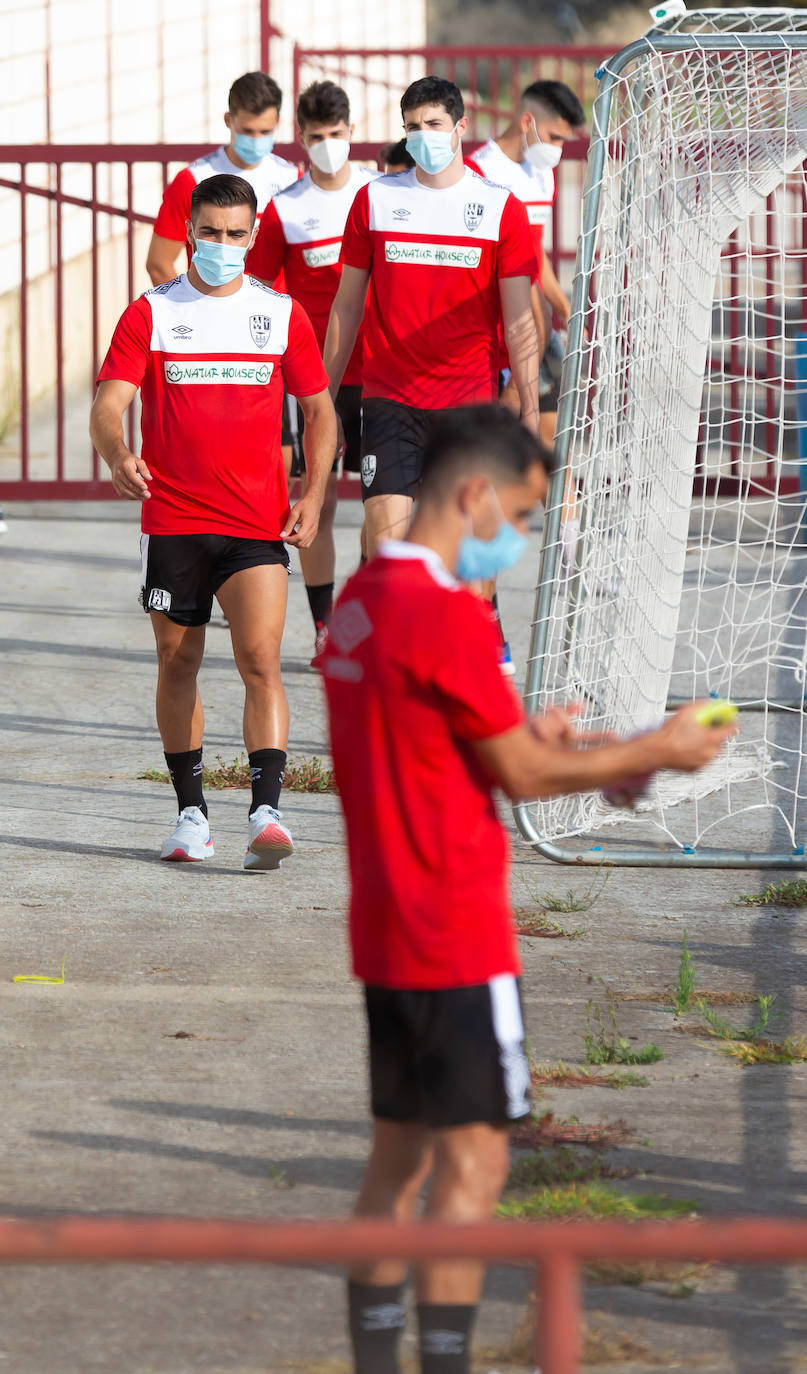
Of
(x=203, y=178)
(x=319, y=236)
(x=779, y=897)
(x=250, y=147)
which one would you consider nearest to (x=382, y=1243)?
(x=779, y=897)

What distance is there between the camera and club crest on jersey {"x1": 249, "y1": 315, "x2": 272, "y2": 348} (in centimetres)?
591

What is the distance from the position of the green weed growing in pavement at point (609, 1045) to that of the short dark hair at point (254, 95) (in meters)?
5.34

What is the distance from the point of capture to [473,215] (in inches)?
273

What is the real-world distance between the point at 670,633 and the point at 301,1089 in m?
3.34

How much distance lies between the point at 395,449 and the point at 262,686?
1.41 m

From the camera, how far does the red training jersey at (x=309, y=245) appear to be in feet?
27.3

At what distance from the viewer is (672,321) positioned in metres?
7.22

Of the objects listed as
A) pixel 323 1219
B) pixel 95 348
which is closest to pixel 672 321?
pixel 323 1219

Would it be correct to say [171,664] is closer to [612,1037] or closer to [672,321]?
[612,1037]

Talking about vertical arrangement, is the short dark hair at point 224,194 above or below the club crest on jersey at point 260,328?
above

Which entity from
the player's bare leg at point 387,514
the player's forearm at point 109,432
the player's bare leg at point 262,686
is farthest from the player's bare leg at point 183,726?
the player's bare leg at point 387,514

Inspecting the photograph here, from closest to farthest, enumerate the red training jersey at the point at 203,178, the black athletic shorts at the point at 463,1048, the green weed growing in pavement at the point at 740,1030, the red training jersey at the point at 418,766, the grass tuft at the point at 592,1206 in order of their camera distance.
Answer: the red training jersey at the point at 418,766
the black athletic shorts at the point at 463,1048
the grass tuft at the point at 592,1206
the green weed growing in pavement at the point at 740,1030
the red training jersey at the point at 203,178

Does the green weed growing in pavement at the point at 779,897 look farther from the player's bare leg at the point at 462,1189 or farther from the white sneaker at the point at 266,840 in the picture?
the player's bare leg at the point at 462,1189

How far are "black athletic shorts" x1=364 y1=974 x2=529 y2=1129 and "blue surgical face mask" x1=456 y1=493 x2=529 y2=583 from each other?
0.61 metres
